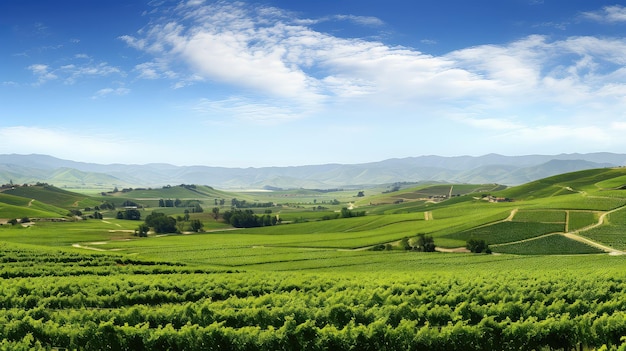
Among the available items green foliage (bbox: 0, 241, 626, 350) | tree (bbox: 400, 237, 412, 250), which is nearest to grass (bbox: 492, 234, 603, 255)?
tree (bbox: 400, 237, 412, 250)

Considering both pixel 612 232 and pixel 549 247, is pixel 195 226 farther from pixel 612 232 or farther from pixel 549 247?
pixel 612 232

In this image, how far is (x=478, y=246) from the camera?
87562 mm

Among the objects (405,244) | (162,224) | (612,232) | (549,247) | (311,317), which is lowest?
(162,224)

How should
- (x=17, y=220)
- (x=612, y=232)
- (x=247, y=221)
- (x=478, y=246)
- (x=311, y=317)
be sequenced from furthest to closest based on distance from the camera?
(x=247, y=221)
(x=17, y=220)
(x=612, y=232)
(x=478, y=246)
(x=311, y=317)

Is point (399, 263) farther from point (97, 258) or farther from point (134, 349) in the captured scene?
point (134, 349)

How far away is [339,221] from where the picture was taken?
149000mm

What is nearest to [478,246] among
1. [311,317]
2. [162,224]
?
[311,317]

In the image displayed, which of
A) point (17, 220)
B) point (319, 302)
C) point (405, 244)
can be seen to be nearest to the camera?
point (319, 302)

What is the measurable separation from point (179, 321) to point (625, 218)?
111 meters

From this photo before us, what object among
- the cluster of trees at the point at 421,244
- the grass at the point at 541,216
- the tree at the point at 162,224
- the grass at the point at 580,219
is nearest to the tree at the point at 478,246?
the cluster of trees at the point at 421,244

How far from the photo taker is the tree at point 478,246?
87.2 metres

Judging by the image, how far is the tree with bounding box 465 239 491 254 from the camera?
3433 inches

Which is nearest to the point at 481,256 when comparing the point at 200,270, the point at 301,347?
the point at 200,270

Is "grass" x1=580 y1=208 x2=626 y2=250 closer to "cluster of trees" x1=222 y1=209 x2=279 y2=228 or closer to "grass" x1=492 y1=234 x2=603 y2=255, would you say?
"grass" x1=492 y1=234 x2=603 y2=255
